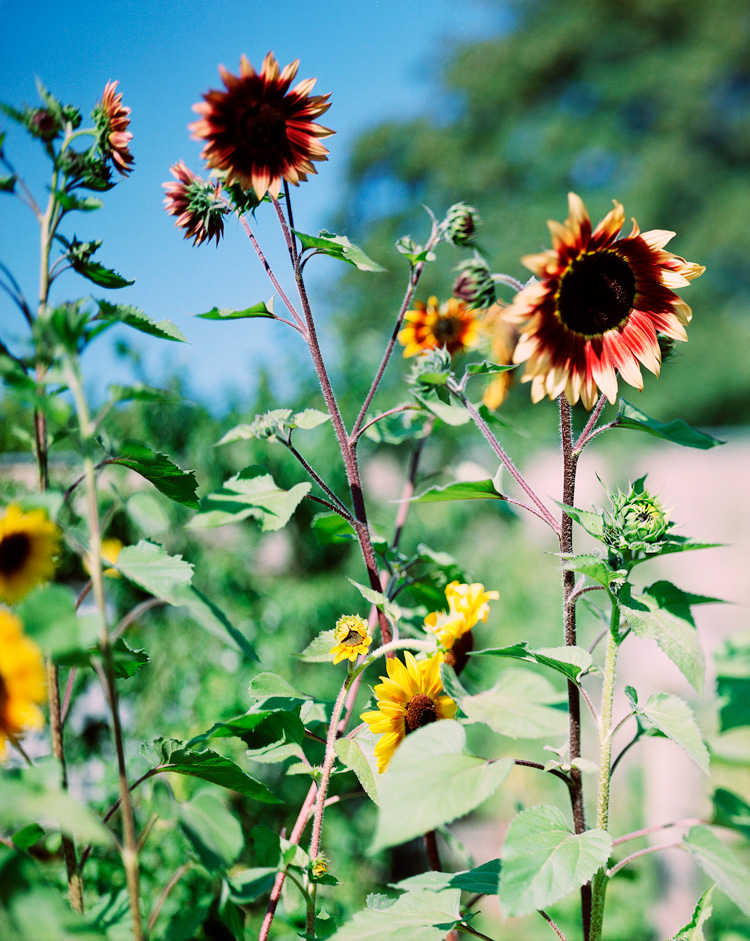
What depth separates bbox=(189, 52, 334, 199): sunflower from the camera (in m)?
0.35

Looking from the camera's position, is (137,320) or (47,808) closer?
→ (47,808)

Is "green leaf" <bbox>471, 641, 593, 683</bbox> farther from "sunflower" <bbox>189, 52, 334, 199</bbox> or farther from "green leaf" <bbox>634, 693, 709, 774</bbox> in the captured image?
"sunflower" <bbox>189, 52, 334, 199</bbox>

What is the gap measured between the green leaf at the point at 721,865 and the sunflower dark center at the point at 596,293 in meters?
0.26

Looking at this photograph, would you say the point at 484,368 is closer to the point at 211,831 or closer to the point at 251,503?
the point at 251,503

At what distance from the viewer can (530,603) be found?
2.15 meters

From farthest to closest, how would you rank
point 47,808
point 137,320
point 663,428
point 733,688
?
1. point 733,688
2. point 663,428
3. point 137,320
4. point 47,808

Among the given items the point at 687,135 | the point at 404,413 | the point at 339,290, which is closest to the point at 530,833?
the point at 404,413

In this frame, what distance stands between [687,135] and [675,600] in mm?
8142

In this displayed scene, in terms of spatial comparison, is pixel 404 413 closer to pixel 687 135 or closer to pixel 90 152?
pixel 90 152

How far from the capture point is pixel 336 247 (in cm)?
39

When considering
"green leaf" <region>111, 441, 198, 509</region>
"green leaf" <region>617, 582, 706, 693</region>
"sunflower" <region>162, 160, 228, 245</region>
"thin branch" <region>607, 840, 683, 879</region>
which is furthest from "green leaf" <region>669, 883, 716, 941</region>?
"sunflower" <region>162, 160, 228, 245</region>

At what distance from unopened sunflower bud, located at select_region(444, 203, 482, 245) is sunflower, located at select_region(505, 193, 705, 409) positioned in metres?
0.13

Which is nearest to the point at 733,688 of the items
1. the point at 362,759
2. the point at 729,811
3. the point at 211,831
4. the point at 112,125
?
the point at 729,811

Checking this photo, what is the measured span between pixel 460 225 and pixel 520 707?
313mm
